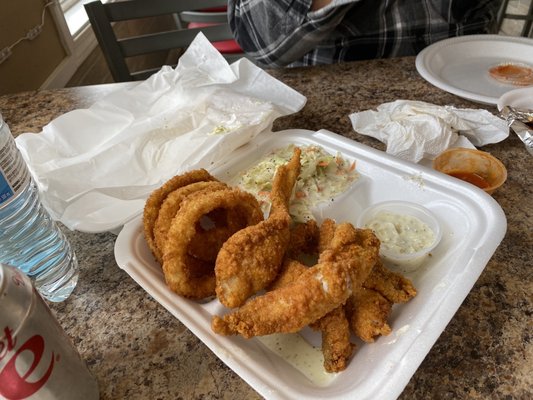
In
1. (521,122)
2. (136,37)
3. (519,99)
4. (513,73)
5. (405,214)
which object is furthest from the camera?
(136,37)

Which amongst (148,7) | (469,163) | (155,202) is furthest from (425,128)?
(148,7)

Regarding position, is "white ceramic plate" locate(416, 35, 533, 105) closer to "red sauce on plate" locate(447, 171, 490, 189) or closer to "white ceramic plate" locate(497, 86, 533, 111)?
"white ceramic plate" locate(497, 86, 533, 111)

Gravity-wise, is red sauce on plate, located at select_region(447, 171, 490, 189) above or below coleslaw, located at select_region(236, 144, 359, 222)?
below

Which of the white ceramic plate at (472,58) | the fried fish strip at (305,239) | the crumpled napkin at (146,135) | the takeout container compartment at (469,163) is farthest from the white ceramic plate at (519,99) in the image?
the fried fish strip at (305,239)

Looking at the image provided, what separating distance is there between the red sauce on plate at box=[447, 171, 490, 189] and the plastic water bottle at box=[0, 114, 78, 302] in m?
0.95

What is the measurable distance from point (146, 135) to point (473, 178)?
0.86 metres

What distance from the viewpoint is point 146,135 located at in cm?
115

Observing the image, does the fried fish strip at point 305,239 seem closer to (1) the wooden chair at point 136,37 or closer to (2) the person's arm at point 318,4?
(2) the person's arm at point 318,4

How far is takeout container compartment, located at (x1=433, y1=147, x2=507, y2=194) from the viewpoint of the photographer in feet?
3.44

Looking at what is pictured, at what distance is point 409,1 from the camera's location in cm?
167

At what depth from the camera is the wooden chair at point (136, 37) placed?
69.8 inches

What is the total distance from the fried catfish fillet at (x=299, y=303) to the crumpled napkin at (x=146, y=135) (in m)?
0.42

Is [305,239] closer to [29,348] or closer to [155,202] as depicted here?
[155,202]

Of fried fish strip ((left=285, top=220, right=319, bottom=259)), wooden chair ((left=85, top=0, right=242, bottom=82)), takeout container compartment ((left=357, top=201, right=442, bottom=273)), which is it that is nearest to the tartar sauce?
takeout container compartment ((left=357, top=201, right=442, bottom=273))
